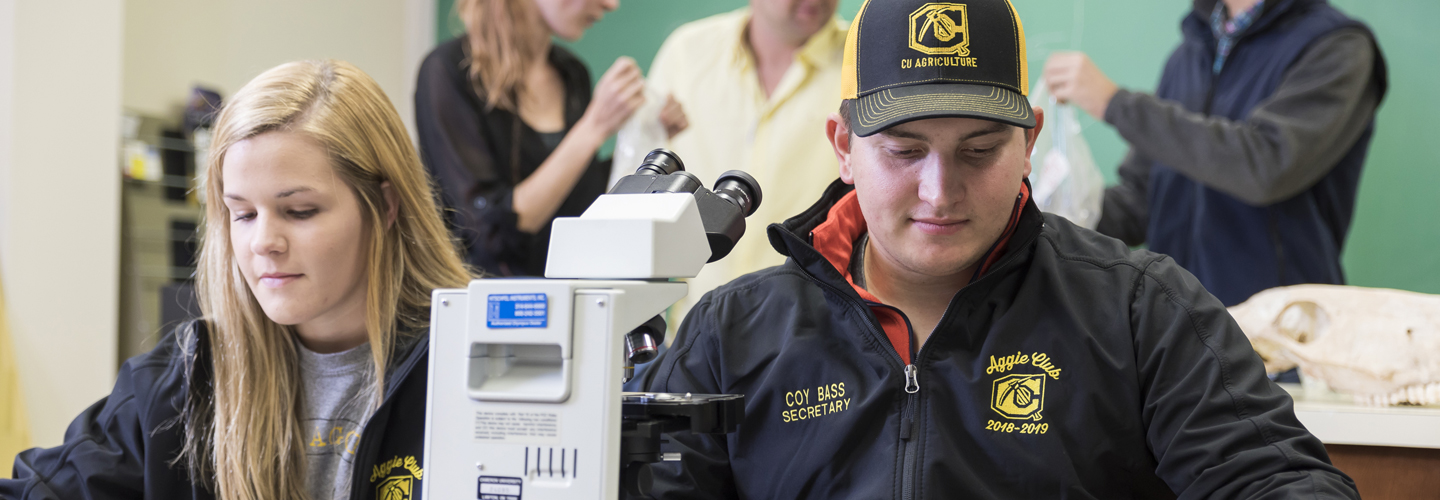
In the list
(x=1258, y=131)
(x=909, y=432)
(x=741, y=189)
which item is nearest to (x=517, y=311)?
(x=741, y=189)

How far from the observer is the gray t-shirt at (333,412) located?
1.40 meters

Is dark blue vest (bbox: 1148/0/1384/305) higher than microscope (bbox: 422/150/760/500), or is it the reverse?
dark blue vest (bbox: 1148/0/1384/305)

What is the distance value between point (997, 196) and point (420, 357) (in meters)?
0.75

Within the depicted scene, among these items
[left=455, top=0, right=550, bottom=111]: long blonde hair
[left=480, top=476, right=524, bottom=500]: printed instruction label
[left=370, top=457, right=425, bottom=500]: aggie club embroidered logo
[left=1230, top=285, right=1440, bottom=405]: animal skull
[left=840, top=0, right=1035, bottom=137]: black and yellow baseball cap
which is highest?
[left=455, top=0, right=550, bottom=111]: long blonde hair

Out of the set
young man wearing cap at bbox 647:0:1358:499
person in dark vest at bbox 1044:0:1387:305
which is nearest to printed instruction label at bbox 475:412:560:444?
young man wearing cap at bbox 647:0:1358:499

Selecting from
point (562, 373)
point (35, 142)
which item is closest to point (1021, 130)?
point (562, 373)

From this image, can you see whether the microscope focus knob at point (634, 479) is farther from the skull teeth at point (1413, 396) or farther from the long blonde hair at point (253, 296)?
the skull teeth at point (1413, 396)

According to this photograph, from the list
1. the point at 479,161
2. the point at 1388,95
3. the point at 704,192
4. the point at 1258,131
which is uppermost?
the point at 1388,95

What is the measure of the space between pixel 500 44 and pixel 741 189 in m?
1.69

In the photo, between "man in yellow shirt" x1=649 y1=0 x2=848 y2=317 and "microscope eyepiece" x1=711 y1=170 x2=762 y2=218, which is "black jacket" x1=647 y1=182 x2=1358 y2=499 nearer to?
"microscope eyepiece" x1=711 y1=170 x2=762 y2=218

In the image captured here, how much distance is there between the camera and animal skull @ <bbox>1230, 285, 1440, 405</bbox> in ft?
4.93

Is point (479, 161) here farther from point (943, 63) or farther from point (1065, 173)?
point (943, 63)

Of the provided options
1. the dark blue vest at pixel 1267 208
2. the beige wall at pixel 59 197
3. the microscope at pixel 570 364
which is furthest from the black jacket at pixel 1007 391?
the beige wall at pixel 59 197

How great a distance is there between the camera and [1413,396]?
1.48m
